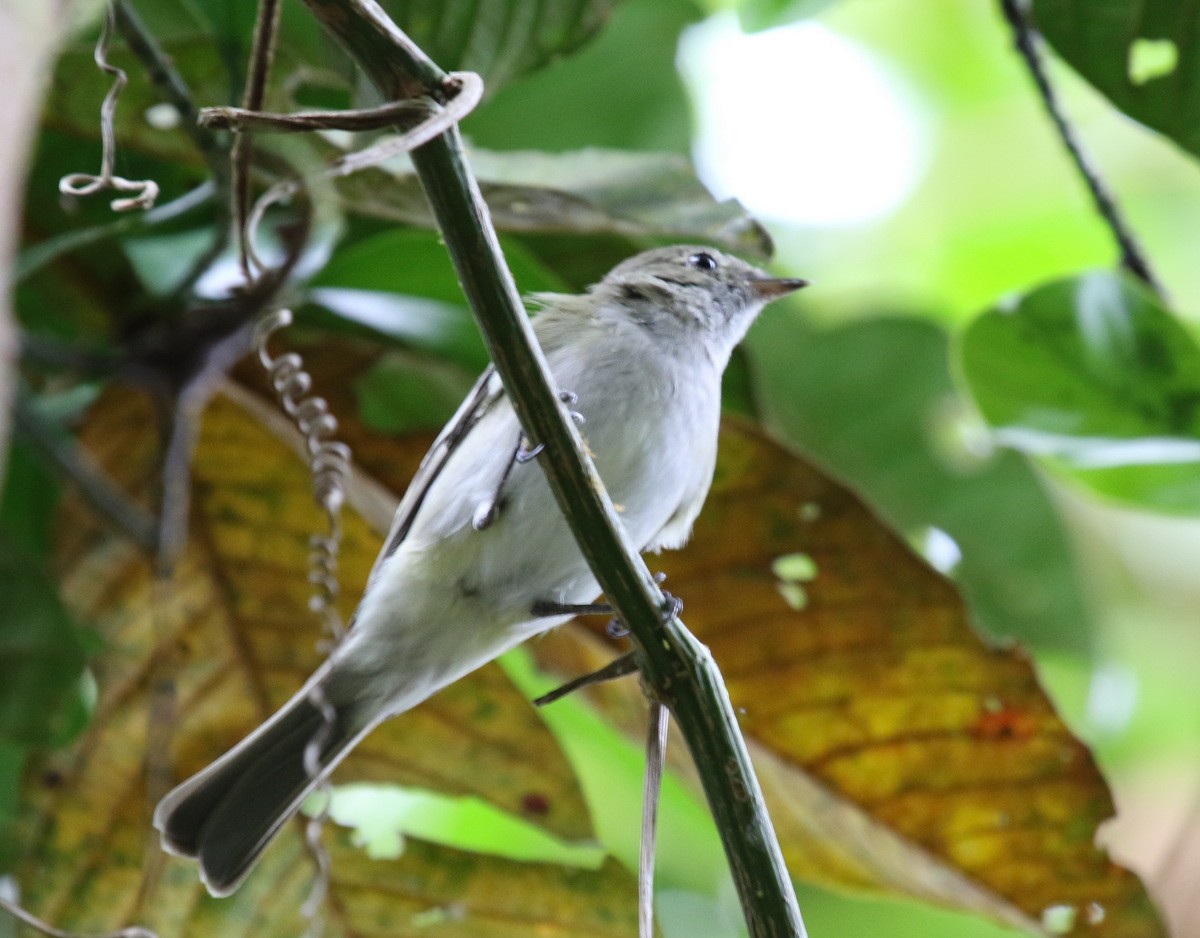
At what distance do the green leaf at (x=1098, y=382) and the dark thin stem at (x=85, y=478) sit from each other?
165cm

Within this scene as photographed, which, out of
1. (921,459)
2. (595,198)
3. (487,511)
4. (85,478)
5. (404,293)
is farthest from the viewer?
(921,459)

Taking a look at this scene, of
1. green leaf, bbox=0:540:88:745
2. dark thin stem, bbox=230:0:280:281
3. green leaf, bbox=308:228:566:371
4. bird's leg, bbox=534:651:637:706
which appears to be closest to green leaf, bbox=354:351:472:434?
green leaf, bbox=308:228:566:371

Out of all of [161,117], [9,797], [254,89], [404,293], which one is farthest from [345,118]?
[9,797]

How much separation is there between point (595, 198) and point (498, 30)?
40 centimetres

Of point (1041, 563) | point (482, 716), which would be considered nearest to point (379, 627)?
point (482, 716)

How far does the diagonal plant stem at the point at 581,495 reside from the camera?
1065 millimetres

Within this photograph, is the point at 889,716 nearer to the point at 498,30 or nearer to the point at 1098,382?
the point at 1098,382

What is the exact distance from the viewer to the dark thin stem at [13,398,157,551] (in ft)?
7.89

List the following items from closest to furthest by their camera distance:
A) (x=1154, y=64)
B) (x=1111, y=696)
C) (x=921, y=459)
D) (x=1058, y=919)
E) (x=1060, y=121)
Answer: (x=1058, y=919) < (x=1060, y=121) < (x=1154, y=64) < (x=921, y=459) < (x=1111, y=696)

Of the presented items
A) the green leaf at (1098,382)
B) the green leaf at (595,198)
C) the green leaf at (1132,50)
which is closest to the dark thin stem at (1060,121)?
the green leaf at (1132,50)

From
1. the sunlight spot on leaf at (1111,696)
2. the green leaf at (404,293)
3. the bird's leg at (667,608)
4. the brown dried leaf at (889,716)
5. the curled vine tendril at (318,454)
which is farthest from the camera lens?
the sunlight spot on leaf at (1111,696)

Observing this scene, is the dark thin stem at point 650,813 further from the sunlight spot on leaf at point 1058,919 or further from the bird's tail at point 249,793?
the sunlight spot on leaf at point 1058,919

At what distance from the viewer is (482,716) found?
2646 millimetres

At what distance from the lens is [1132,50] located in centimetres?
275
